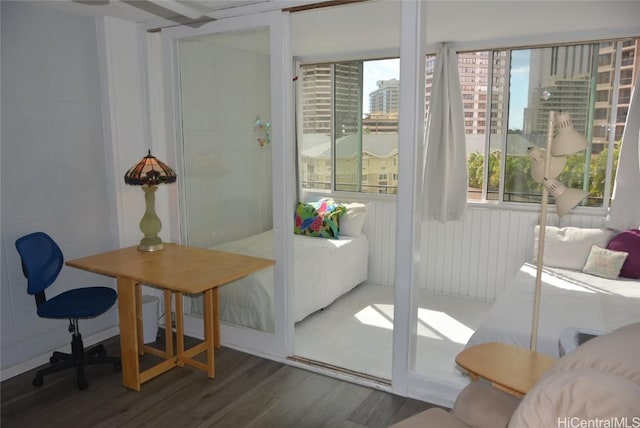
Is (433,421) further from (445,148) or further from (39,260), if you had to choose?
(445,148)

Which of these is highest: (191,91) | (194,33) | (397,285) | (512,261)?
(194,33)

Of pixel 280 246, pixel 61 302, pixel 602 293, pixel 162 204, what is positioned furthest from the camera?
pixel 162 204

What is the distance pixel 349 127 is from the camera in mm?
5355

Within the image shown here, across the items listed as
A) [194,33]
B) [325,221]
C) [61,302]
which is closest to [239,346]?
[61,302]

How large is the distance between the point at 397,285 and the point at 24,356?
2.46 meters

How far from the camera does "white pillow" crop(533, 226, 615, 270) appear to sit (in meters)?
4.07

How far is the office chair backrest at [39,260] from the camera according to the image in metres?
2.90

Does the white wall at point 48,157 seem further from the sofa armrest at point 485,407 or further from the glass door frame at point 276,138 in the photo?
the sofa armrest at point 485,407

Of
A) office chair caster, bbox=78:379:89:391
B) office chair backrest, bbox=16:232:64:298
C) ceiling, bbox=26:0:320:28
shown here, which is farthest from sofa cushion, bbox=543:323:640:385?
office chair backrest, bbox=16:232:64:298

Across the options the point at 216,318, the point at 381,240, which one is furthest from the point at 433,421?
the point at 381,240

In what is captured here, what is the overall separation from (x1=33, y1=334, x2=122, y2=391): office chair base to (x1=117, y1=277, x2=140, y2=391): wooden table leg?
0.76 ft

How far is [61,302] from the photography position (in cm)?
303

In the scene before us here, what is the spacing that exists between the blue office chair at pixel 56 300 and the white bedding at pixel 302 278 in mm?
849

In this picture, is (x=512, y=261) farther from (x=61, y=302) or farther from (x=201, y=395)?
(x=61, y=302)
